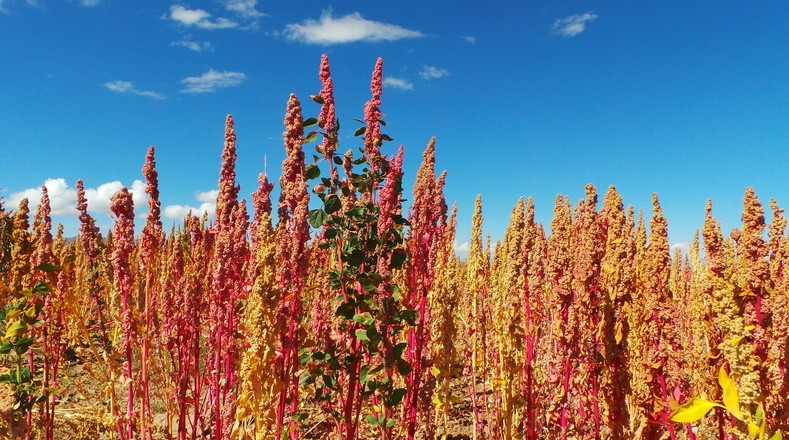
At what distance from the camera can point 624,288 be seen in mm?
2721

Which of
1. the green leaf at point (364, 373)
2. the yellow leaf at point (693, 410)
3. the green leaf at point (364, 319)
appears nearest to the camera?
the yellow leaf at point (693, 410)

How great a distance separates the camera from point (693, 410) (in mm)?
996

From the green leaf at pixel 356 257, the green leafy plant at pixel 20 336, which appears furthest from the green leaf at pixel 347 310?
the green leafy plant at pixel 20 336

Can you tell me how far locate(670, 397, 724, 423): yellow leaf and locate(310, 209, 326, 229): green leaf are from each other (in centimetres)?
171

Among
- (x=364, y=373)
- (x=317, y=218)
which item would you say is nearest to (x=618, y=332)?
(x=364, y=373)

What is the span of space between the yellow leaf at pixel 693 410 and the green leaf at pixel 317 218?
1.71m

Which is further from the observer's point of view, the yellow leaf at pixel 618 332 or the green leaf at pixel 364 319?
the yellow leaf at pixel 618 332

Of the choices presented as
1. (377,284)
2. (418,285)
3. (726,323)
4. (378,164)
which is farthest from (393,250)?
(726,323)

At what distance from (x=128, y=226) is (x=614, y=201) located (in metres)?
3.54

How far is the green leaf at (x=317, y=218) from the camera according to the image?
234 centimetres

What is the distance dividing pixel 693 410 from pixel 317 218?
1783 mm

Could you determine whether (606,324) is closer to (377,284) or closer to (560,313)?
(560,313)

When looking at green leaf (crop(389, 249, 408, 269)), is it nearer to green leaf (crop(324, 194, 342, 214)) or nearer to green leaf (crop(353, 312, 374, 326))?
green leaf (crop(353, 312, 374, 326))

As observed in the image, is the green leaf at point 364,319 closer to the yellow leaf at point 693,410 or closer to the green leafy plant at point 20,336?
the yellow leaf at point 693,410
